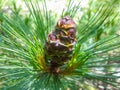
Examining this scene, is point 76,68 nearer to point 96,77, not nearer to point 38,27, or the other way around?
point 96,77

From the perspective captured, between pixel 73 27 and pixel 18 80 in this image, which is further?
pixel 18 80

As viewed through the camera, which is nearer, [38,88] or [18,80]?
[38,88]

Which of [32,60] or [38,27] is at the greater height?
[38,27]

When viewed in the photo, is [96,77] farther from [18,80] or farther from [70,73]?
[18,80]

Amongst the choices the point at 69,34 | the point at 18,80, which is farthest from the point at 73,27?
the point at 18,80

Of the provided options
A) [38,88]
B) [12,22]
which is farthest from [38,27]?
[38,88]

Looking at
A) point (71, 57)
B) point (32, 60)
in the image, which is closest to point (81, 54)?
point (71, 57)

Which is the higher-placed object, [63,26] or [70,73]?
[63,26]
